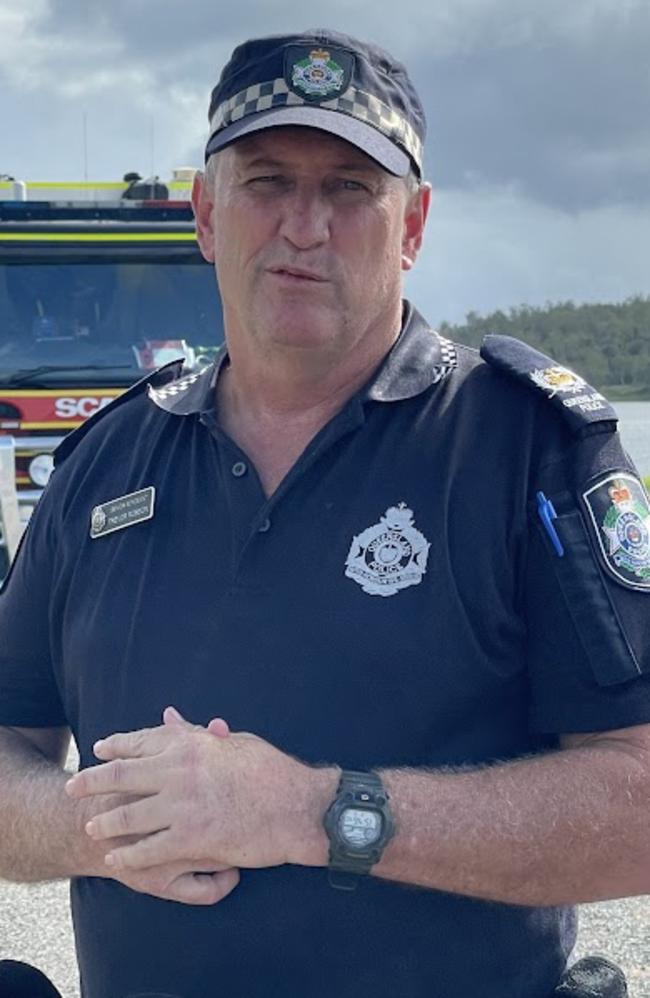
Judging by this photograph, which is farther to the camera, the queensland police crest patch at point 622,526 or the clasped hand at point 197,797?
the queensland police crest patch at point 622,526

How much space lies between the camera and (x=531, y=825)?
193cm

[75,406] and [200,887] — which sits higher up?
[200,887]

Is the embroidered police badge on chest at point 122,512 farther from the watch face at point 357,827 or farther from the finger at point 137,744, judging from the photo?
the watch face at point 357,827

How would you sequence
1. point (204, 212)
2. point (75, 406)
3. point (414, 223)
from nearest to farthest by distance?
point (414, 223), point (204, 212), point (75, 406)

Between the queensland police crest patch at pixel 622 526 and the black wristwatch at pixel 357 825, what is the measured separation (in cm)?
44

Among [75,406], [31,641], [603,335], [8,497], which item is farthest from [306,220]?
[603,335]

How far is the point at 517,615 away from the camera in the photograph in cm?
207

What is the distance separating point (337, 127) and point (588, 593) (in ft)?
2.67

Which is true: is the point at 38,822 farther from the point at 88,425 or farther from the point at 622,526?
the point at 622,526

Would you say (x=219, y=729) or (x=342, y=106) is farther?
(x=342, y=106)

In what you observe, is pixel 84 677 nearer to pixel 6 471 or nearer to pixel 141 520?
pixel 141 520

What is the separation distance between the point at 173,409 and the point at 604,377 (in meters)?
22.1

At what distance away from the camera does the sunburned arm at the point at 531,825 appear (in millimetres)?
1919

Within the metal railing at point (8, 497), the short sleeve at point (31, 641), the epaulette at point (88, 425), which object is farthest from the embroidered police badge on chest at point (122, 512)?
the metal railing at point (8, 497)
